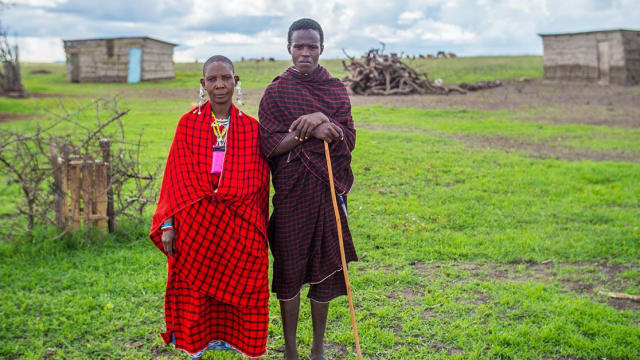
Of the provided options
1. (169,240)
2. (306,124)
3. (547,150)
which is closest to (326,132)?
(306,124)

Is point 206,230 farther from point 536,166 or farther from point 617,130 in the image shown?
point 617,130

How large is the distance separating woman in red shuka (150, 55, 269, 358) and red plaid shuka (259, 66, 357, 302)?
0.12 metres

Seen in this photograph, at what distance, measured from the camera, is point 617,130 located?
41.9 feet

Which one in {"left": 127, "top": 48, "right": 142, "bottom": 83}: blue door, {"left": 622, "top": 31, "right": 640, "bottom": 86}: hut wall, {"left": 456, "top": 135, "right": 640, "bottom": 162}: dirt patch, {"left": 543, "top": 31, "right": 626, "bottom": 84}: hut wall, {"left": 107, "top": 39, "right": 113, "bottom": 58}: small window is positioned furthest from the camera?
{"left": 107, "top": 39, "right": 113, "bottom": 58}: small window

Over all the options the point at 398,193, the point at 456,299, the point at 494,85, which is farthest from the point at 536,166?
the point at 494,85

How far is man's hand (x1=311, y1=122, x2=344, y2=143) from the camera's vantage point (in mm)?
2857

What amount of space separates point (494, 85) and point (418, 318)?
22.8 meters

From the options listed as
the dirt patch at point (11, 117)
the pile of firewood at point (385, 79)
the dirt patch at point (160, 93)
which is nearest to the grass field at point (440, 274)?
the dirt patch at point (11, 117)

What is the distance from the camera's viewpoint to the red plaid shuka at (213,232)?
287 centimetres

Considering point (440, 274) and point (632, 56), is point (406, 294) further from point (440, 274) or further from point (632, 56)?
point (632, 56)

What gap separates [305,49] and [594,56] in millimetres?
25672

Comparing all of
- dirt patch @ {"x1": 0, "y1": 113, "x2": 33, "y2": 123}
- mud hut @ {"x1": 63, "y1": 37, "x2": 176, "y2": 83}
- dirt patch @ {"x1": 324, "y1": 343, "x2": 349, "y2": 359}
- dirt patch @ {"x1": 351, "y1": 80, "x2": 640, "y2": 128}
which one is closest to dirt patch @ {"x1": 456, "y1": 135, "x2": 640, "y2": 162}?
dirt patch @ {"x1": 351, "y1": 80, "x2": 640, "y2": 128}

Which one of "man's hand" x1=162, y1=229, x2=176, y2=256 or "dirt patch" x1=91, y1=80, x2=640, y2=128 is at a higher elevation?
"dirt patch" x1=91, y1=80, x2=640, y2=128

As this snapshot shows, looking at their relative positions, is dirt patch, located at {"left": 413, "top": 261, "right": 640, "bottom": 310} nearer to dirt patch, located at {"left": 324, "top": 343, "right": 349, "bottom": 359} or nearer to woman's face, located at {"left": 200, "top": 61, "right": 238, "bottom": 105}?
dirt patch, located at {"left": 324, "top": 343, "right": 349, "bottom": 359}
